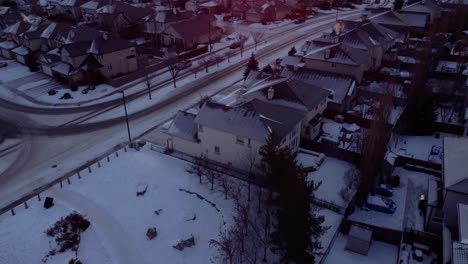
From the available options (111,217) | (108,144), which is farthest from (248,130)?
(108,144)

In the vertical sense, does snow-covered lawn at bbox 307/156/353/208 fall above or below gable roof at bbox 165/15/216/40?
below

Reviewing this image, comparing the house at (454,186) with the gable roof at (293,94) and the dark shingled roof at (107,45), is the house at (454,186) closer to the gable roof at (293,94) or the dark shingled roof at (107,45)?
the gable roof at (293,94)

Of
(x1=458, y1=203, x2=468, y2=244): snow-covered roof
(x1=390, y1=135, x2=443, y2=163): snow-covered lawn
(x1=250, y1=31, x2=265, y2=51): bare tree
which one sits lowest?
(x1=390, y1=135, x2=443, y2=163): snow-covered lawn

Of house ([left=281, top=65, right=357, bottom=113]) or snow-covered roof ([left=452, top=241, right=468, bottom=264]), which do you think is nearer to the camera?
snow-covered roof ([left=452, top=241, right=468, bottom=264])

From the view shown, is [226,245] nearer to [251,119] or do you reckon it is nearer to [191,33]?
[251,119]

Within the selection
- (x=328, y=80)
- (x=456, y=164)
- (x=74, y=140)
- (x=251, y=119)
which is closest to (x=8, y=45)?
(x=74, y=140)

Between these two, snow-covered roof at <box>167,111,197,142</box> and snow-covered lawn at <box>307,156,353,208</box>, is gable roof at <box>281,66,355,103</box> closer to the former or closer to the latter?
snow-covered lawn at <box>307,156,353,208</box>

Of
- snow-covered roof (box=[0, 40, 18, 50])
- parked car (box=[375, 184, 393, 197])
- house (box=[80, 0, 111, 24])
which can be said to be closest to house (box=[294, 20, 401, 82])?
parked car (box=[375, 184, 393, 197])
